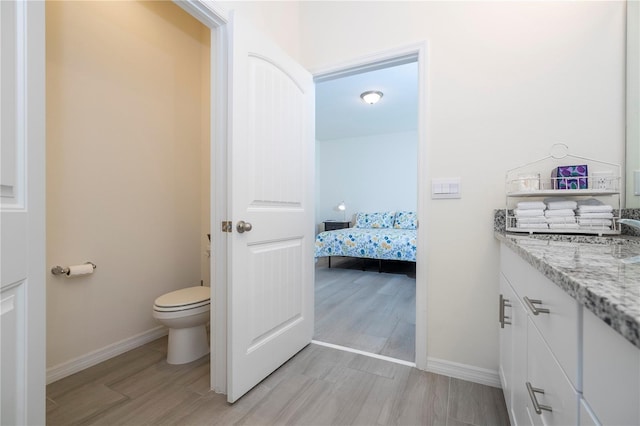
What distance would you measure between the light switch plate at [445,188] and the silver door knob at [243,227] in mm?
1072

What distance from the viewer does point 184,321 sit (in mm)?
1742

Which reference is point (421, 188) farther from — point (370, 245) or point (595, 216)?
point (370, 245)

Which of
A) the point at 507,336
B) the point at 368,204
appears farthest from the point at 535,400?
the point at 368,204

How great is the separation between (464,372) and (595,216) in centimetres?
105

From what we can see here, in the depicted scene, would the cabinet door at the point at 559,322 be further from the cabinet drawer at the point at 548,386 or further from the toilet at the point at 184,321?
the toilet at the point at 184,321

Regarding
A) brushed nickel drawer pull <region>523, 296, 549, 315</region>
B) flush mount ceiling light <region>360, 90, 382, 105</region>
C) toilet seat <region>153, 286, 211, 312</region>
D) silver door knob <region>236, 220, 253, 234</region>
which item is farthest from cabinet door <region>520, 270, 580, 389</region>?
flush mount ceiling light <region>360, 90, 382, 105</region>

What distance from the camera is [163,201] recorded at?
224cm

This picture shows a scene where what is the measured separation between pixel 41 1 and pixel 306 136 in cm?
141

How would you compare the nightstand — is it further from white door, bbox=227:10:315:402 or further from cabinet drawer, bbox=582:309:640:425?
cabinet drawer, bbox=582:309:640:425

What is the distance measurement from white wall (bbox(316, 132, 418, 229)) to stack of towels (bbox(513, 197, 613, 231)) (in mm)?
4406

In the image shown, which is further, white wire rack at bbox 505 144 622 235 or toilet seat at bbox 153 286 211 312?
toilet seat at bbox 153 286 211 312

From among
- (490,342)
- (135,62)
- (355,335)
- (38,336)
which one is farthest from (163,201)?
(490,342)

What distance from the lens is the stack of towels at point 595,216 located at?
124cm

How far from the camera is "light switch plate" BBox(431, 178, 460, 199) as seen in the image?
163 centimetres
